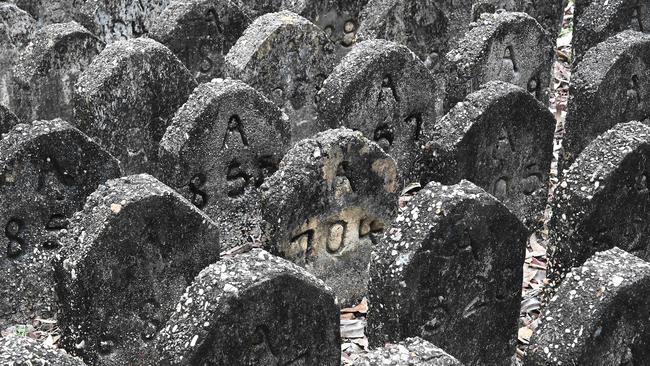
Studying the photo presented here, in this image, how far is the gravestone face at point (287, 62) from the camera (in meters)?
6.95

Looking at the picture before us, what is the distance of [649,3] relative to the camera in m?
8.20

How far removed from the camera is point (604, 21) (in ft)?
26.1

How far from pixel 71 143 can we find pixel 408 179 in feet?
8.13

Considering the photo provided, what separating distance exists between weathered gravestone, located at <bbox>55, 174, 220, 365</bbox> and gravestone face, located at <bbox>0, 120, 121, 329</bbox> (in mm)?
781

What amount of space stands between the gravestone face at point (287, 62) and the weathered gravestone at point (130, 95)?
51cm

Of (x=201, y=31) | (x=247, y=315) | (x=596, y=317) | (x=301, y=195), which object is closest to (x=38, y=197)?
(x=301, y=195)

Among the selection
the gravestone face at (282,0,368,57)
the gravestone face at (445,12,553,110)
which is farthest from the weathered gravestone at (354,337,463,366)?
the gravestone face at (282,0,368,57)

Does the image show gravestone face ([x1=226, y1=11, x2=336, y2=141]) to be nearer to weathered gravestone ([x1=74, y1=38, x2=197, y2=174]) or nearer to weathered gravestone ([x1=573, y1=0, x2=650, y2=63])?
weathered gravestone ([x1=74, y1=38, x2=197, y2=174])

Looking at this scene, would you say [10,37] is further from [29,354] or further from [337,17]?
[29,354]

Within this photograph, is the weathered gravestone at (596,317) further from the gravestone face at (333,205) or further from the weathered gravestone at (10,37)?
the weathered gravestone at (10,37)

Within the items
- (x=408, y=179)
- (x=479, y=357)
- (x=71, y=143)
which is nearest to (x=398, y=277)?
(x=479, y=357)

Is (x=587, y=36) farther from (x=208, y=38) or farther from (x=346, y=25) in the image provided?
(x=208, y=38)

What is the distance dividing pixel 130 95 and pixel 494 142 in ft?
7.47

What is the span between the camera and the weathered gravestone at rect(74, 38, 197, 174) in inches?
251
